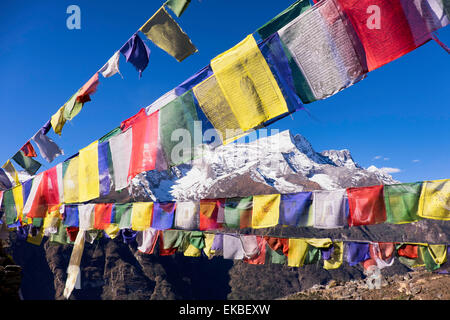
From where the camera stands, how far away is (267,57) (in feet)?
13.1

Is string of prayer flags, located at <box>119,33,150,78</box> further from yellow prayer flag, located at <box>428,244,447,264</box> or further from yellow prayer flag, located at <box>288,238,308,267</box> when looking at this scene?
yellow prayer flag, located at <box>428,244,447,264</box>

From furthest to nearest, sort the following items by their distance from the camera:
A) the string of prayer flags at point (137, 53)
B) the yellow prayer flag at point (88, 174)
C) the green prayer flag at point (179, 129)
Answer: the yellow prayer flag at point (88, 174), the string of prayer flags at point (137, 53), the green prayer flag at point (179, 129)

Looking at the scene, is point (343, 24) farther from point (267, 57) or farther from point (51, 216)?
point (51, 216)

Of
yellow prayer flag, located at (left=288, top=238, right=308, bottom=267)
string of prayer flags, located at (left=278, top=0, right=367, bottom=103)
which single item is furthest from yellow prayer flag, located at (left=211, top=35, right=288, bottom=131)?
yellow prayer flag, located at (left=288, top=238, right=308, bottom=267)

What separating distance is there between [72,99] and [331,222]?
24.3ft

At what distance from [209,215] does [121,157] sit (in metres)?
5.04

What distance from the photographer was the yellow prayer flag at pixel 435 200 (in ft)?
22.0

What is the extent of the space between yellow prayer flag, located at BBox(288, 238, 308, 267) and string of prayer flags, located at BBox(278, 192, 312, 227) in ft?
5.22

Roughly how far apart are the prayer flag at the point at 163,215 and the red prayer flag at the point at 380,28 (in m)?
8.67

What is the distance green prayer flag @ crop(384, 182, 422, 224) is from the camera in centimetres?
717

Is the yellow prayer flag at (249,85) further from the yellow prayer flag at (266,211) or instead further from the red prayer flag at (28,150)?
the red prayer flag at (28,150)

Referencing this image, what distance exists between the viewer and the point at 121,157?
5820 mm

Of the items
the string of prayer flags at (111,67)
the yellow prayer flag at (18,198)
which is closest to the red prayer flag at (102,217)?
the yellow prayer flag at (18,198)
